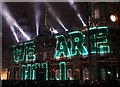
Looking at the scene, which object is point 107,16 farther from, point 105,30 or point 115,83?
point 115,83

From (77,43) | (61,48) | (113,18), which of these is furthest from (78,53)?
(113,18)

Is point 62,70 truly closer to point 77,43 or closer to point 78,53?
point 78,53

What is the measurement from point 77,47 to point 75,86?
31998 mm

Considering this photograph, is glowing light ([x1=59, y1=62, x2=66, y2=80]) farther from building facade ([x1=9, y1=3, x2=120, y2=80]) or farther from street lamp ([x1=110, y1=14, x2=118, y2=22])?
street lamp ([x1=110, y1=14, x2=118, y2=22])

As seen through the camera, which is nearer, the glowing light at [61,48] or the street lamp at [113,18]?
the street lamp at [113,18]

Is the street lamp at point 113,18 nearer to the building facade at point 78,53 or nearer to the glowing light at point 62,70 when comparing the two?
the building facade at point 78,53

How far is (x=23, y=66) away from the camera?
79.9 metres

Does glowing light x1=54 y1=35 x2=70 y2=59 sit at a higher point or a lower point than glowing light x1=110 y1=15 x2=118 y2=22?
lower

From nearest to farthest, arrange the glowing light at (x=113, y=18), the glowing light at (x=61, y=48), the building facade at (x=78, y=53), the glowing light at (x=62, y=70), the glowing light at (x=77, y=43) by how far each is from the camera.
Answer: the building facade at (x=78, y=53) < the glowing light at (x=77, y=43) < the glowing light at (x=113, y=18) < the glowing light at (x=61, y=48) < the glowing light at (x=62, y=70)

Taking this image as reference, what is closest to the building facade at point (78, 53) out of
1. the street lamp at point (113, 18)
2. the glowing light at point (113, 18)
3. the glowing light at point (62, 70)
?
the glowing light at point (62, 70)

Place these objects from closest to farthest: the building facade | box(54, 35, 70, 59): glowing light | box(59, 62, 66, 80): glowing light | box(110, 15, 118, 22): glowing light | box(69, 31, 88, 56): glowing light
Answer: the building facade
box(69, 31, 88, 56): glowing light
box(110, 15, 118, 22): glowing light
box(54, 35, 70, 59): glowing light
box(59, 62, 66, 80): glowing light

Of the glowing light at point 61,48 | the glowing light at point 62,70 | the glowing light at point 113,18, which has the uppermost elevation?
the glowing light at point 113,18

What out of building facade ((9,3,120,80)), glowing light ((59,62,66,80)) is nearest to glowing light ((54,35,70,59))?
building facade ((9,3,120,80))

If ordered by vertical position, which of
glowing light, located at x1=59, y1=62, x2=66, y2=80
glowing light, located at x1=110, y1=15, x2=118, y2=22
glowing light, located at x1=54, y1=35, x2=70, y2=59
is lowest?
glowing light, located at x1=59, y1=62, x2=66, y2=80
